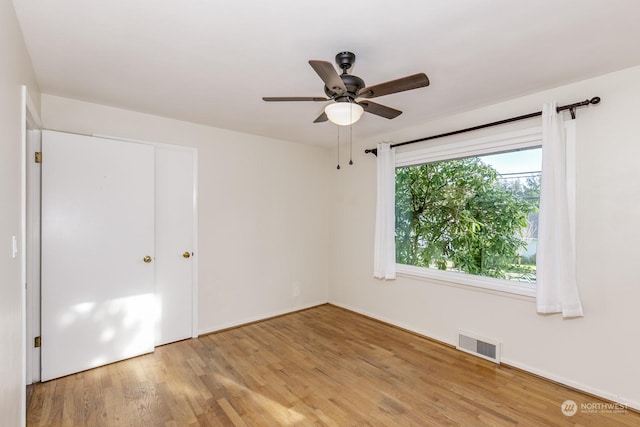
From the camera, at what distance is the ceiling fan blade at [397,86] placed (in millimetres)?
1723

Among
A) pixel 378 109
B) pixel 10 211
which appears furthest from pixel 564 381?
pixel 10 211

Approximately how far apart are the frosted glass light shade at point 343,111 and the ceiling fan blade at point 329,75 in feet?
0.27

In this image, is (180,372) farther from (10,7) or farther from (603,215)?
(603,215)

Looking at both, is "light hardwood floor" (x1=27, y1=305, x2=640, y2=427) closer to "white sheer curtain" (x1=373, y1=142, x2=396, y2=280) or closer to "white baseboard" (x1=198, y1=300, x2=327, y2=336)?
"white baseboard" (x1=198, y1=300, x2=327, y2=336)

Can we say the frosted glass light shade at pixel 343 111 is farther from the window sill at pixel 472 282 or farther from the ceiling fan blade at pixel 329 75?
the window sill at pixel 472 282

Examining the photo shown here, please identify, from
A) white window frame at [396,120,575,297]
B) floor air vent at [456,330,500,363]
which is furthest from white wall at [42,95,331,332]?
floor air vent at [456,330,500,363]

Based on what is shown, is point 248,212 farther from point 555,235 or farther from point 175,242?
point 555,235

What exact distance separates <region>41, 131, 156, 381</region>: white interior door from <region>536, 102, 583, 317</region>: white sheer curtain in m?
3.54

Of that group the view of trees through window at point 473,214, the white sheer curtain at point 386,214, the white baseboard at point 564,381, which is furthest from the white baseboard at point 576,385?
the white sheer curtain at point 386,214

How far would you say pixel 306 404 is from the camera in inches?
89.8

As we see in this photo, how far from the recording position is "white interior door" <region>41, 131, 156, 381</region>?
2611 millimetres

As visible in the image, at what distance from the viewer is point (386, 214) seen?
12.3ft

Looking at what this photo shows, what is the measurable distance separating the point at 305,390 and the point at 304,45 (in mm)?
2491

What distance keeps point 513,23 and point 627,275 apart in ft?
6.49
